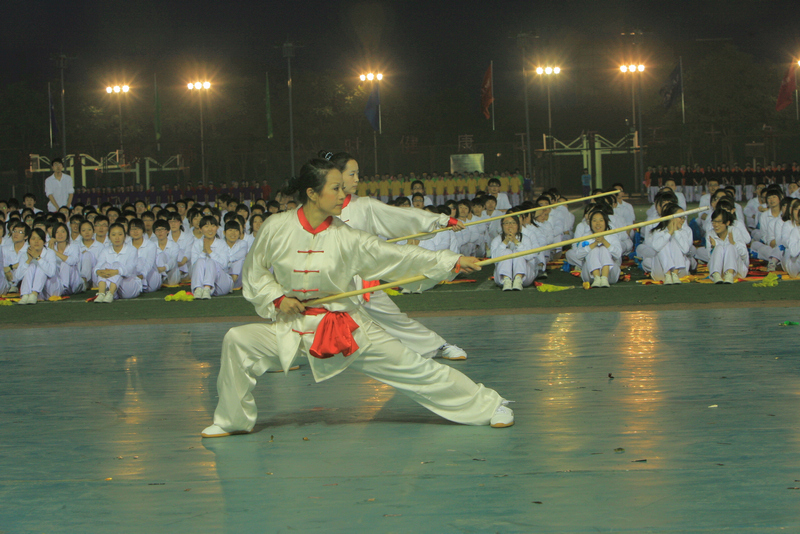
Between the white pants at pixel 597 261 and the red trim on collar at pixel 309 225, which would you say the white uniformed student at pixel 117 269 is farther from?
the red trim on collar at pixel 309 225

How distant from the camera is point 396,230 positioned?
6.02 metres

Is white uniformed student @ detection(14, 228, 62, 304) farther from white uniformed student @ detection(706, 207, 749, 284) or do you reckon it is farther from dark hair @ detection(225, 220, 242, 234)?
white uniformed student @ detection(706, 207, 749, 284)

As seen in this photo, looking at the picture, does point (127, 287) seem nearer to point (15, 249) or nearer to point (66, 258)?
point (66, 258)

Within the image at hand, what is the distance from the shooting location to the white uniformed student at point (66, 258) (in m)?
10.8

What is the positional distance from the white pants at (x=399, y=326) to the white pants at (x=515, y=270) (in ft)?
13.6

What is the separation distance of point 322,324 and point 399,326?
1.90m

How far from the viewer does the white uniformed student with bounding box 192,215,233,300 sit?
404 inches

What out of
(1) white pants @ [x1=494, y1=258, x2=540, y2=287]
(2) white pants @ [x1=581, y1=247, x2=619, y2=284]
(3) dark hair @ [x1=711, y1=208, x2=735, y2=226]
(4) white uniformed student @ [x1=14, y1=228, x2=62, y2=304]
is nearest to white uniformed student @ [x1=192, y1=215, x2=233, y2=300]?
(4) white uniformed student @ [x1=14, y1=228, x2=62, y2=304]

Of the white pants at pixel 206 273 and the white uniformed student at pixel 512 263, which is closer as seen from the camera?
the white uniformed student at pixel 512 263

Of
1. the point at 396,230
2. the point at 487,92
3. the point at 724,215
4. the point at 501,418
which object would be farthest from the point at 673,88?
the point at 501,418

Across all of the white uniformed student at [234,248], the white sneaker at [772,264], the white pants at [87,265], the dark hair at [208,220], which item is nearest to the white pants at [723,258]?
the white sneaker at [772,264]

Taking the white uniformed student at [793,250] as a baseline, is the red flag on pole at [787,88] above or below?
above

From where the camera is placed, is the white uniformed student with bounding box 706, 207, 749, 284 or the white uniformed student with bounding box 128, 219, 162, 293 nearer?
the white uniformed student with bounding box 706, 207, 749, 284

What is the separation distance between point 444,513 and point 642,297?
655 cm
